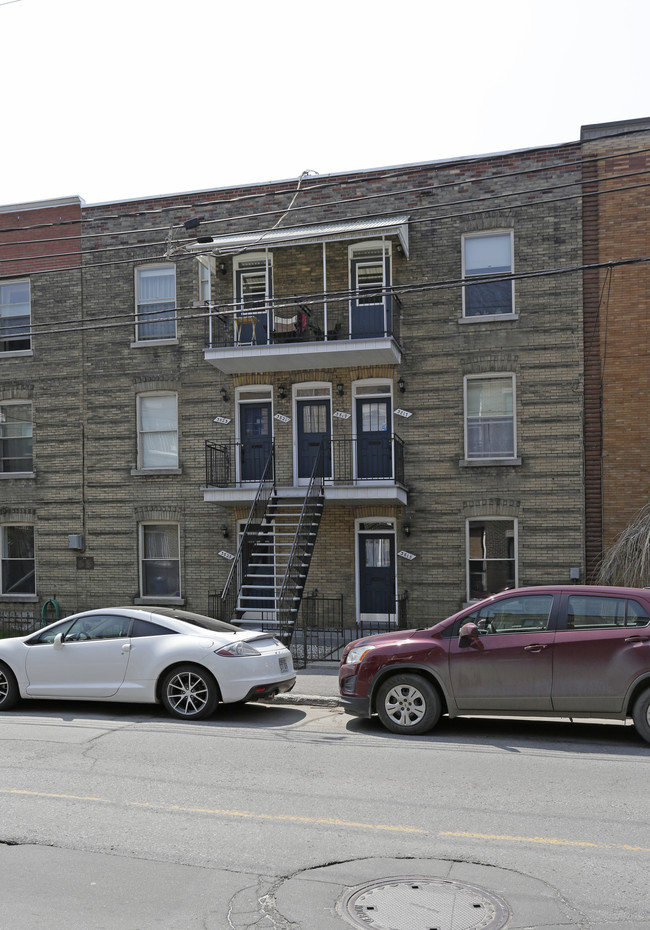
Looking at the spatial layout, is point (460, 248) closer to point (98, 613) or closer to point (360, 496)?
point (360, 496)

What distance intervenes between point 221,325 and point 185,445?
9.36ft

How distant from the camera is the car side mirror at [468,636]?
30.8 feet

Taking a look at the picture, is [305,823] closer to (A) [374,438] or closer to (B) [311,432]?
(A) [374,438]

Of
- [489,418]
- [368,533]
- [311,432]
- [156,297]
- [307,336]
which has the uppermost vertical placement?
[156,297]

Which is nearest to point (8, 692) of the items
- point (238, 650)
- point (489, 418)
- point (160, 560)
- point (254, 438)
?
point (238, 650)

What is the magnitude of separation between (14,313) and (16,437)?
307 centimetres

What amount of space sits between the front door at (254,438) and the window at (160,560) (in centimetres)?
229

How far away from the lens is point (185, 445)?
19688 mm

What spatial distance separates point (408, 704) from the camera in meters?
9.59

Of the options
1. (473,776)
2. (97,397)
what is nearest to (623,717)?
(473,776)

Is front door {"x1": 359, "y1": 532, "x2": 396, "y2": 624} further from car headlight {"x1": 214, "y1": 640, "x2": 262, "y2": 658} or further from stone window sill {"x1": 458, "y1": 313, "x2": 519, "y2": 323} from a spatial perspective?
car headlight {"x1": 214, "y1": 640, "x2": 262, "y2": 658}

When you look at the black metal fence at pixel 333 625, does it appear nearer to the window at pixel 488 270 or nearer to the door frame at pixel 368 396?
the door frame at pixel 368 396

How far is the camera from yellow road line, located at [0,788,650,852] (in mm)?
5871

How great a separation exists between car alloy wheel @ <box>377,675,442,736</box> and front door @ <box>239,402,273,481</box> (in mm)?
10026
